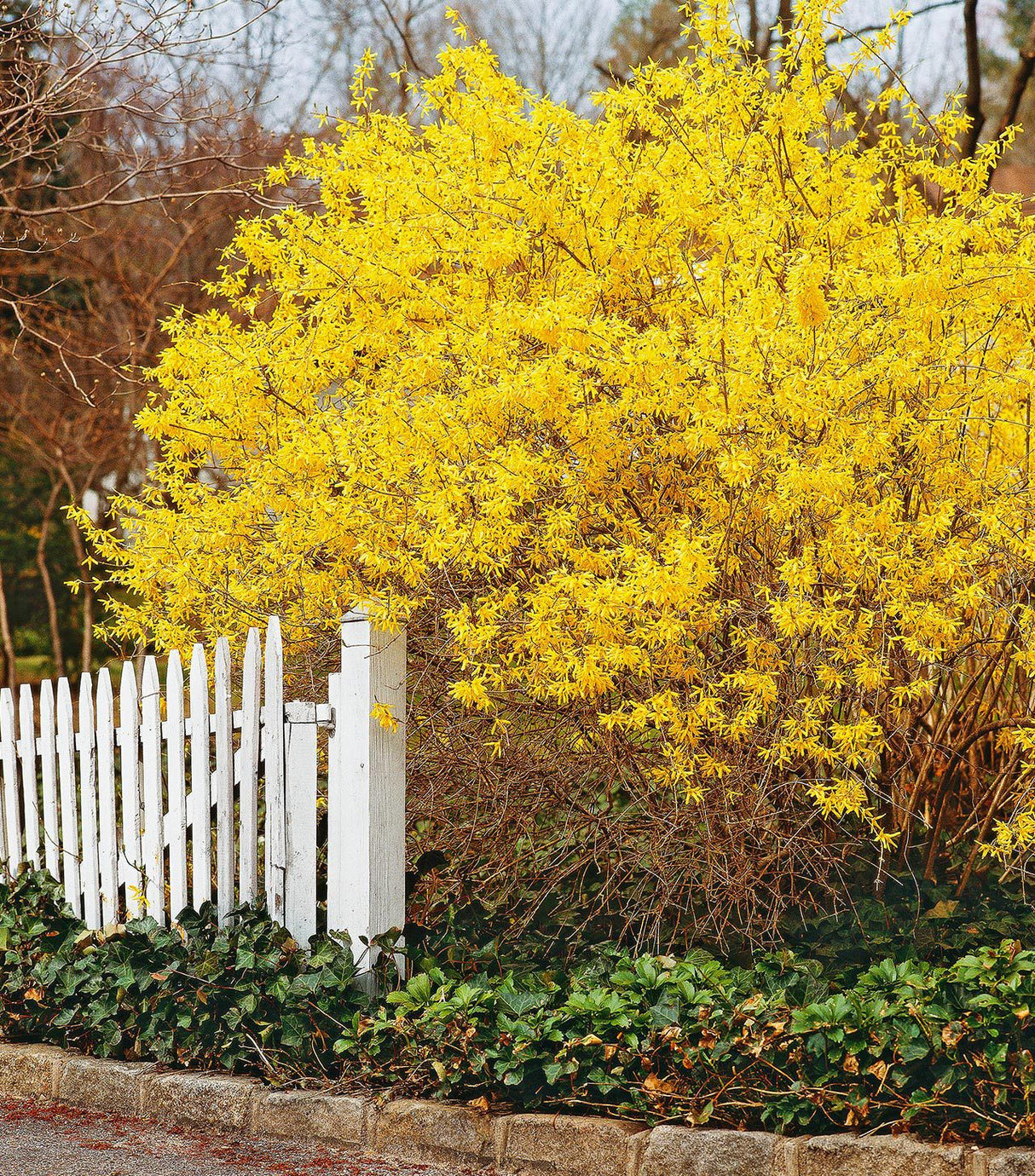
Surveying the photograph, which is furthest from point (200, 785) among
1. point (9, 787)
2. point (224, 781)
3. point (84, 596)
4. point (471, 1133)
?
point (84, 596)

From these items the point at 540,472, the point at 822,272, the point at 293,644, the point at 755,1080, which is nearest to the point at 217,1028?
the point at 293,644

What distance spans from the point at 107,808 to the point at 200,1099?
4.02 feet

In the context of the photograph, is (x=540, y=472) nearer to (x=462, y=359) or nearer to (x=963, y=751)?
(x=462, y=359)

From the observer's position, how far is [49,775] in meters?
5.20

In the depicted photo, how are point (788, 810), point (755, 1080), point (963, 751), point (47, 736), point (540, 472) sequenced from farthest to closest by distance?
1. point (47, 736)
2. point (963, 751)
3. point (788, 810)
4. point (540, 472)
5. point (755, 1080)

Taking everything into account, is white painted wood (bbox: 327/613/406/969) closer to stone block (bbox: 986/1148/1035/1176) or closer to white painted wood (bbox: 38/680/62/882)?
white painted wood (bbox: 38/680/62/882)

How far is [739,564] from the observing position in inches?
167

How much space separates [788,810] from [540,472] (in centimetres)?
134

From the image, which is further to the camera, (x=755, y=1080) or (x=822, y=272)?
(x=822, y=272)

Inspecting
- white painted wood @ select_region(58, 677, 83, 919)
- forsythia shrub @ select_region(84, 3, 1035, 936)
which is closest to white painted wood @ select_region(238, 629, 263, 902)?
forsythia shrub @ select_region(84, 3, 1035, 936)

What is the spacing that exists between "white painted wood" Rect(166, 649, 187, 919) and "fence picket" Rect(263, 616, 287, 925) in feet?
1.10

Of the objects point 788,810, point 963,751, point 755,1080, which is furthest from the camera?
point 963,751

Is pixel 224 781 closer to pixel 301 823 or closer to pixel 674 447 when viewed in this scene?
pixel 301 823

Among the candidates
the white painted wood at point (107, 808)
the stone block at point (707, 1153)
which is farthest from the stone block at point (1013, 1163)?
the white painted wood at point (107, 808)
